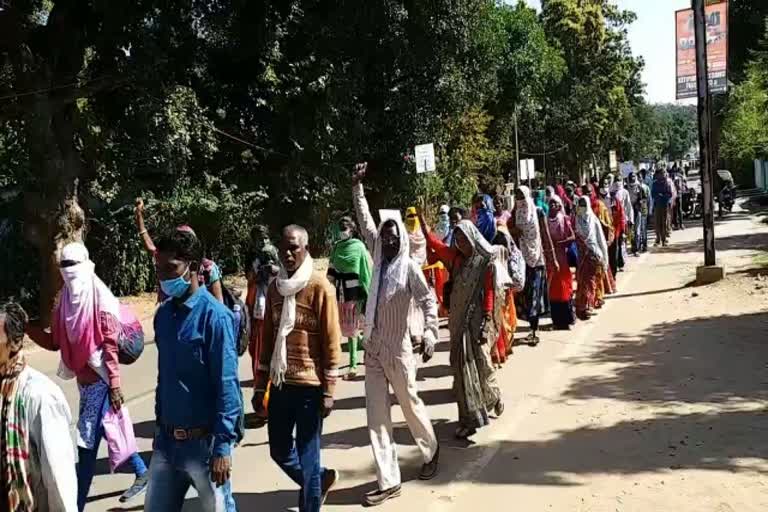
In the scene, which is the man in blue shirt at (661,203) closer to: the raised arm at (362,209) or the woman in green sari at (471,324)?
the woman in green sari at (471,324)

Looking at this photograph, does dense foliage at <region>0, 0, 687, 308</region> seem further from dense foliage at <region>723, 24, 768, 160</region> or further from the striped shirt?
the striped shirt

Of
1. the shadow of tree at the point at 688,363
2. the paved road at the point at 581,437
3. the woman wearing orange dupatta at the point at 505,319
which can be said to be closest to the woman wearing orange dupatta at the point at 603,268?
the shadow of tree at the point at 688,363

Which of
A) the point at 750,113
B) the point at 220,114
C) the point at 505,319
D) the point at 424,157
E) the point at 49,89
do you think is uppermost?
the point at 750,113

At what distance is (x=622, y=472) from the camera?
5566 mm

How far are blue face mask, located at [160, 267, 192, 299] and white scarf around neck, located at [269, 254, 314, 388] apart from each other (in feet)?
3.50

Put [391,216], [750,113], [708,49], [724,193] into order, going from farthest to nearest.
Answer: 1. [750,113]
2. [724,193]
3. [708,49]
4. [391,216]

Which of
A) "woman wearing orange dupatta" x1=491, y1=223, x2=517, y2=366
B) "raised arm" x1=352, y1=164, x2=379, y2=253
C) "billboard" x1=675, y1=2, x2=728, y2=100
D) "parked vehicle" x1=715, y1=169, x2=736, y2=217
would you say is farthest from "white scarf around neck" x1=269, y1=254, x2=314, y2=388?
"parked vehicle" x1=715, y1=169, x2=736, y2=217

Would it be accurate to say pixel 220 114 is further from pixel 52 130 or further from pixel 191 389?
pixel 191 389

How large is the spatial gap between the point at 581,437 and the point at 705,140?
8.89 m

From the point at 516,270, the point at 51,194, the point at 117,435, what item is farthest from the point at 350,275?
the point at 51,194

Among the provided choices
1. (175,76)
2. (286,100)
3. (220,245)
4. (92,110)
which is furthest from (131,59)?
(220,245)

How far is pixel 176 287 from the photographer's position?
142 inches

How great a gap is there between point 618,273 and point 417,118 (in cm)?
1033

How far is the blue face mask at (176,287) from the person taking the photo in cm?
361
